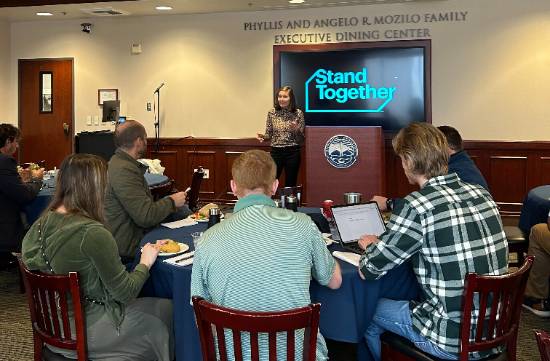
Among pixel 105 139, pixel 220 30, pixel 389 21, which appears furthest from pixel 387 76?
pixel 105 139

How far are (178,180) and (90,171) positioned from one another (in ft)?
19.9

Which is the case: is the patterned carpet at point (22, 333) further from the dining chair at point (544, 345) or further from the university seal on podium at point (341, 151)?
the university seal on podium at point (341, 151)

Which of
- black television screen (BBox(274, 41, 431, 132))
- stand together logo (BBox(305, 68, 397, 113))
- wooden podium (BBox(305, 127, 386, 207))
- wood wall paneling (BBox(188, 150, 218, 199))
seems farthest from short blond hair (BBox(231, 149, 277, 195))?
wood wall paneling (BBox(188, 150, 218, 199))

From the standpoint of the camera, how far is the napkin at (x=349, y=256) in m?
2.44

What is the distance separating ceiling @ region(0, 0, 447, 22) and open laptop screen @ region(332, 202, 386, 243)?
16.1 ft

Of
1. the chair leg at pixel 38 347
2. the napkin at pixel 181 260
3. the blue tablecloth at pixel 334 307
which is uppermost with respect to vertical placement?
the napkin at pixel 181 260

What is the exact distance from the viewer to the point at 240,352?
1771 millimetres

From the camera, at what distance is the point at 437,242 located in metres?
2.08

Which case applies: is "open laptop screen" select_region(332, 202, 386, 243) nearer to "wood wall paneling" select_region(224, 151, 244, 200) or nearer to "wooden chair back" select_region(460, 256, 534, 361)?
"wooden chair back" select_region(460, 256, 534, 361)

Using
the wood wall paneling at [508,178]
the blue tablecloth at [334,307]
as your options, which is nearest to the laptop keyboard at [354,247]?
the blue tablecloth at [334,307]

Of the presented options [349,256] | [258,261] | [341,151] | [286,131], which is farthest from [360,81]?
[258,261]

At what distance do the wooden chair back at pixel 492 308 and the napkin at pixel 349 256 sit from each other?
0.52 metres

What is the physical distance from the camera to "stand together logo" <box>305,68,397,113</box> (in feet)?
24.1

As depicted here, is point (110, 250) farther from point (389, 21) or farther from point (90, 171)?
point (389, 21)
